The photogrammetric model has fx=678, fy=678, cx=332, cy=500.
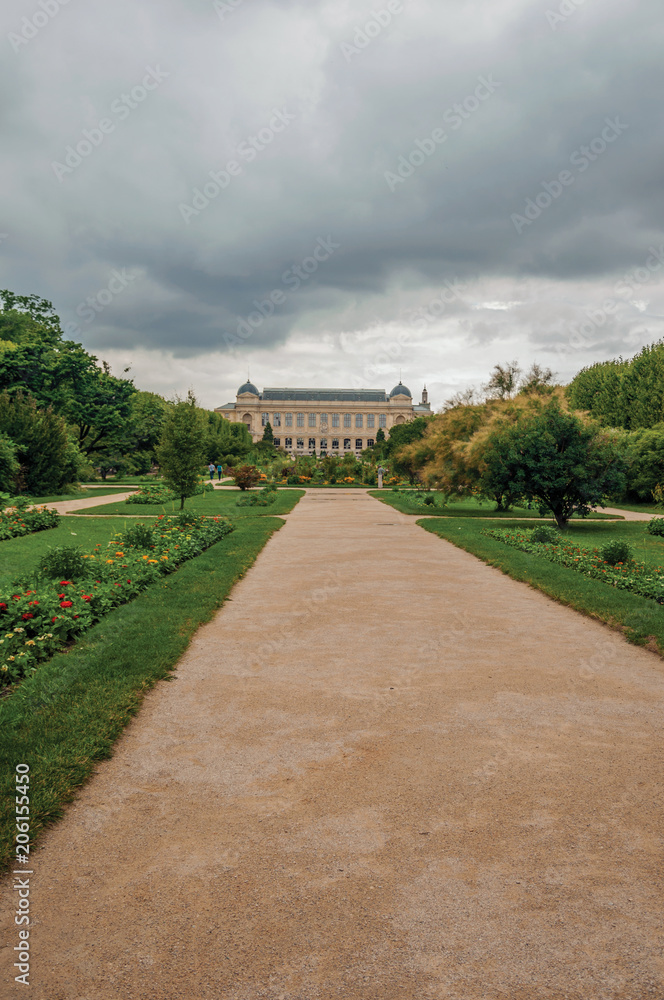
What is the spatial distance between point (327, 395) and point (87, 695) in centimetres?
15569

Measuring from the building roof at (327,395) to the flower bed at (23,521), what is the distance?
138 meters

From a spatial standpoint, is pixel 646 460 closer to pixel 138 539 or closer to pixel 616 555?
pixel 616 555

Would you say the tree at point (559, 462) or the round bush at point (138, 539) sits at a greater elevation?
the tree at point (559, 462)

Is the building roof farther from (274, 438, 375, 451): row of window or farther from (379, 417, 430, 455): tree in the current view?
(379, 417, 430, 455): tree

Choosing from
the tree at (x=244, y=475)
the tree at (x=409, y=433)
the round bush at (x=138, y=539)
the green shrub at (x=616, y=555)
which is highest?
the tree at (x=409, y=433)

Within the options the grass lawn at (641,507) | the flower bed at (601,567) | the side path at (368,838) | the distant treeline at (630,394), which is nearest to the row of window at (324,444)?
the distant treeline at (630,394)

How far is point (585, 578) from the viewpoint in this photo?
10.8 metres

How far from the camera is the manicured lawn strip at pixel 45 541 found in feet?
35.2

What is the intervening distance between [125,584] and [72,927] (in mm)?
6795

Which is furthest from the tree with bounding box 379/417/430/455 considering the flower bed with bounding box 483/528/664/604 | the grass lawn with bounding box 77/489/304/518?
the flower bed with bounding box 483/528/664/604

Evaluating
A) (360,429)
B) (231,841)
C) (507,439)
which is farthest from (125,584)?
(360,429)

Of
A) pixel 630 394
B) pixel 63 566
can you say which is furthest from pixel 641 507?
pixel 63 566

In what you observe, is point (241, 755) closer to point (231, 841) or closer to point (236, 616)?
point (231, 841)

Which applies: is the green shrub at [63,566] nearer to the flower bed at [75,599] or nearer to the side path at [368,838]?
the flower bed at [75,599]
